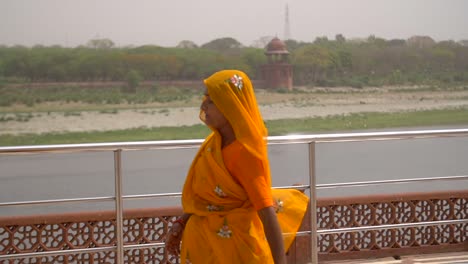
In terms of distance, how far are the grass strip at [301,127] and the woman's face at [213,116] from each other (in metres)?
16.5

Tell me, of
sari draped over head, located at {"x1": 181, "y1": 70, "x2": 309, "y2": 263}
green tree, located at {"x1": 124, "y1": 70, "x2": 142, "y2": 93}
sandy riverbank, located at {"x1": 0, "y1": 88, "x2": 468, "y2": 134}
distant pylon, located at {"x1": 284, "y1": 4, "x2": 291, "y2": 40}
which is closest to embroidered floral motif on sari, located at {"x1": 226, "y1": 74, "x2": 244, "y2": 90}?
sari draped over head, located at {"x1": 181, "y1": 70, "x2": 309, "y2": 263}

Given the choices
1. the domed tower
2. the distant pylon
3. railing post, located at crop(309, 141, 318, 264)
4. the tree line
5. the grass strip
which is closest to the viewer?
railing post, located at crop(309, 141, 318, 264)

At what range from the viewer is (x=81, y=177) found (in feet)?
47.4

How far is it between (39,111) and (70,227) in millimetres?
15842

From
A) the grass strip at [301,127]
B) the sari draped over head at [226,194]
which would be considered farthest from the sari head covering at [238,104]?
the grass strip at [301,127]

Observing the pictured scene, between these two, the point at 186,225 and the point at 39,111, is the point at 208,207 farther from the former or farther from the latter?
the point at 39,111

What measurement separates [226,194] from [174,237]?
0.56 feet

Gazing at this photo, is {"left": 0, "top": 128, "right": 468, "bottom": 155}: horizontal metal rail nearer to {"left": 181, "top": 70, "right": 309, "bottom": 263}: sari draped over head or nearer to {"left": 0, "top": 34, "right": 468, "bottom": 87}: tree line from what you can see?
{"left": 181, "top": 70, "right": 309, "bottom": 263}: sari draped over head

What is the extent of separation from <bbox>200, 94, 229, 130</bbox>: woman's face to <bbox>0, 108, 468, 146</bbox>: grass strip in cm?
1650

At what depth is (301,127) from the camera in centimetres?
1873

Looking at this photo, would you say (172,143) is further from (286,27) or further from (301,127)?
(286,27)

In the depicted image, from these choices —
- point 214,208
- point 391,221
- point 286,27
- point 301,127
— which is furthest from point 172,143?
point 286,27

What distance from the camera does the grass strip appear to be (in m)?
17.6

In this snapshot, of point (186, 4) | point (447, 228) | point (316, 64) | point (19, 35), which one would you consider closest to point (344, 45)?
point (316, 64)
